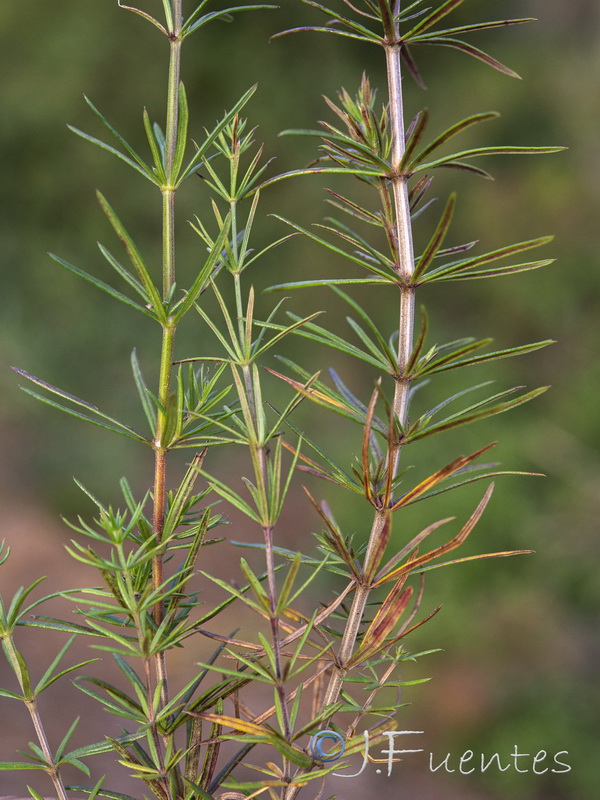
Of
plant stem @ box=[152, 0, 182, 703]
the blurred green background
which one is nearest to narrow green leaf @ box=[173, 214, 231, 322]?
plant stem @ box=[152, 0, 182, 703]

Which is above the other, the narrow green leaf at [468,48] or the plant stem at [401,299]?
the narrow green leaf at [468,48]

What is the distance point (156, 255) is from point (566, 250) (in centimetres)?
91

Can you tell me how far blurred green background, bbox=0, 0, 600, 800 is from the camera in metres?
1.21

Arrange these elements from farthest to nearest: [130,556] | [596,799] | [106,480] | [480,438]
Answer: [106,480], [480,438], [596,799], [130,556]

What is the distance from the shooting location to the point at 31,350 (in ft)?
4.63

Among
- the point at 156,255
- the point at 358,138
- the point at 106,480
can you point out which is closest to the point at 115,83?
the point at 156,255

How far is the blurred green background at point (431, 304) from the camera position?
1210 millimetres

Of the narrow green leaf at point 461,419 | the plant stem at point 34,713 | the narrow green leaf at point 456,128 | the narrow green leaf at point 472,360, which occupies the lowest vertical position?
the plant stem at point 34,713

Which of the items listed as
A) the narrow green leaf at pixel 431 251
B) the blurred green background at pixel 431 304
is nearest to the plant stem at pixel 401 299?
the narrow green leaf at pixel 431 251

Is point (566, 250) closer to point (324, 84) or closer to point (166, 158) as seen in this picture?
point (324, 84)

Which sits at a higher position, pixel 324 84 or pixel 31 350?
pixel 324 84

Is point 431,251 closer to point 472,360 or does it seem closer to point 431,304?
point 472,360

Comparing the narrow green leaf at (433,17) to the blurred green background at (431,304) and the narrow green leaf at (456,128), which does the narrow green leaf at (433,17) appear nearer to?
the narrow green leaf at (456,128)

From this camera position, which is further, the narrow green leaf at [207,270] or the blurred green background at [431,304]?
the blurred green background at [431,304]
